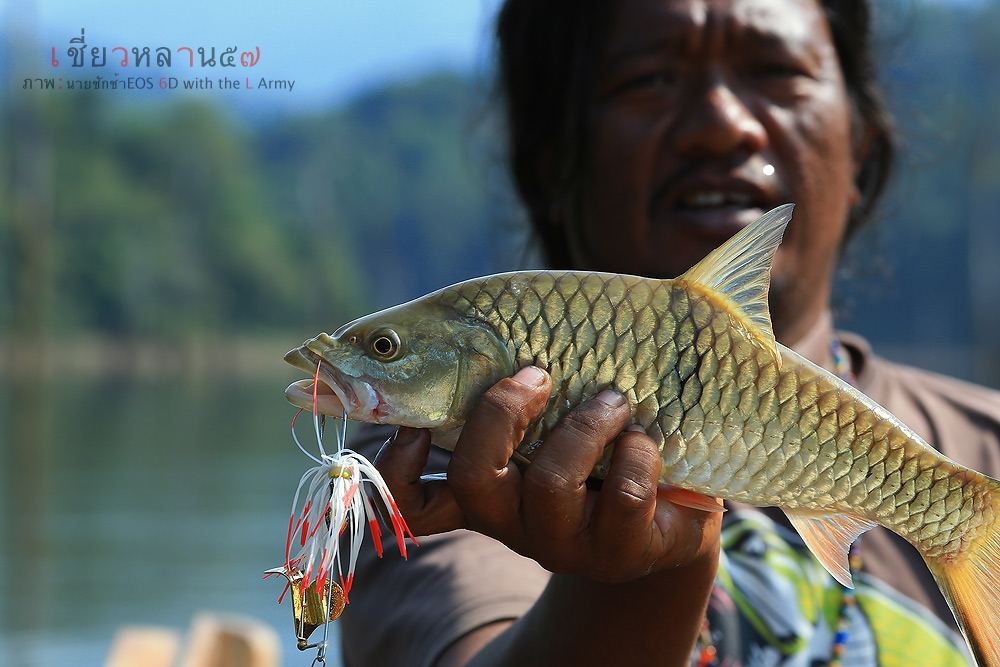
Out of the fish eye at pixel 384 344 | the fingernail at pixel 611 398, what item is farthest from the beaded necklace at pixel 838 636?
the fish eye at pixel 384 344

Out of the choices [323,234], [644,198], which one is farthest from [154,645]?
[323,234]

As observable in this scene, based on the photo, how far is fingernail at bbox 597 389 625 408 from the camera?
4.25 feet

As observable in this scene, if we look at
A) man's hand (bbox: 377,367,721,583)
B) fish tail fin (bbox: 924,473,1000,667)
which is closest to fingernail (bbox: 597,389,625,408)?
man's hand (bbox: 377,367,721,583)

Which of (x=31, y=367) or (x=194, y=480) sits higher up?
(x=31, y=367)

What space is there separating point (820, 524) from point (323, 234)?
44.6 m

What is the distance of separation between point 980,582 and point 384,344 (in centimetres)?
Answer: 77

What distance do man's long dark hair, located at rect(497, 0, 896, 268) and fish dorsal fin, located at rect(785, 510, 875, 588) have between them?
1.13 meters

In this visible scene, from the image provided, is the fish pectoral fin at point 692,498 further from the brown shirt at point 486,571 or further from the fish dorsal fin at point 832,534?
the brown shirt at point 486,571

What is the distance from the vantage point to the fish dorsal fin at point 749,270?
4.45ft

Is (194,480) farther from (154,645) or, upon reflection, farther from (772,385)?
(772,385)

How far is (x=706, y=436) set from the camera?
1.33m

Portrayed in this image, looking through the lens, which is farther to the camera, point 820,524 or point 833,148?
point 833,148

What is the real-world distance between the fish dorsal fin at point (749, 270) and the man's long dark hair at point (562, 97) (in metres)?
1.01

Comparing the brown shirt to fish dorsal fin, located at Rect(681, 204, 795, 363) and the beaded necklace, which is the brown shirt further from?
fish dorsal fin, located at Rect(681, 204, 795, 363)
